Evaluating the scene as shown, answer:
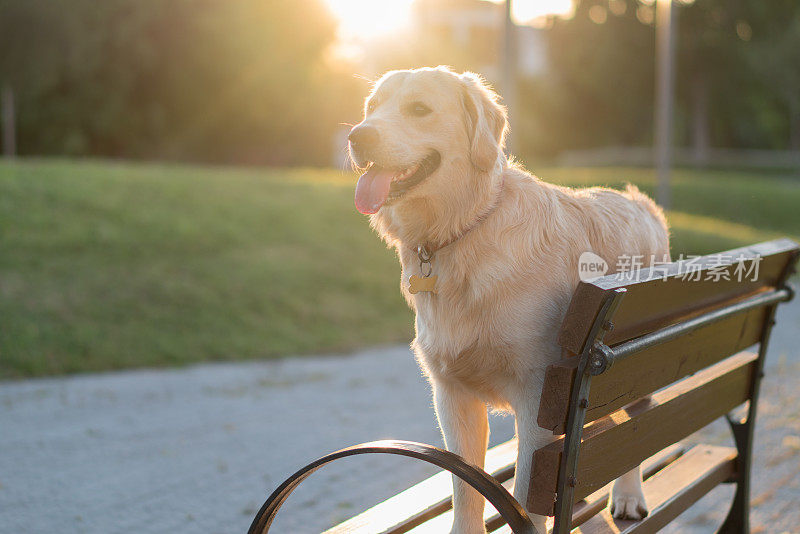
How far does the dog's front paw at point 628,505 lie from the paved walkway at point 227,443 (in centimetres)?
110

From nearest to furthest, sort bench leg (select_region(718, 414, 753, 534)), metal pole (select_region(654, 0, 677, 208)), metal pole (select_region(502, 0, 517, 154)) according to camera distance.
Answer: bench leg (select_region(718, 414, 753, 534))
metal pole (select_region(502, 0, 517, 154))
metal pole (select_region(654, 0, 677, 208))

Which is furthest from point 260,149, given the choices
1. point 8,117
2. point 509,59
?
point 509,59

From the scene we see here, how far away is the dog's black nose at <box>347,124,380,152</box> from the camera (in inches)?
108

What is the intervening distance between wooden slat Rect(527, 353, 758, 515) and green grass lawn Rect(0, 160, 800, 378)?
14.3ft

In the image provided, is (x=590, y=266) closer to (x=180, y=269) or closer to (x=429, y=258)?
(x=429, y=258)

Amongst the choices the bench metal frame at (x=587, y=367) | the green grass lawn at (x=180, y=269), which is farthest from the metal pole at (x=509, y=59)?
the bench metal frame at (x=587, y=367)

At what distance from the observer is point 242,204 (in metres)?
12.4

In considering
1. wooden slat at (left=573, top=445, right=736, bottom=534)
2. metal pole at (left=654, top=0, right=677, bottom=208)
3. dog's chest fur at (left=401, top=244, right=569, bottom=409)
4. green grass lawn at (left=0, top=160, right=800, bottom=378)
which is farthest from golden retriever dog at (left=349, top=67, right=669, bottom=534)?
metal pole at (left=654, top=0, right=677, bottom=208)

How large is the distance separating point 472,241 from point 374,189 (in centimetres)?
38

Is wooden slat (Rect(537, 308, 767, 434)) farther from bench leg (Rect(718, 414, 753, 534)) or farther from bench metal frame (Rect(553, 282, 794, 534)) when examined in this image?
bench leg (Rect(718, 414, 753, 534))

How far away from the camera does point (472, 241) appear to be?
268cm

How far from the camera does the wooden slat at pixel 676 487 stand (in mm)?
2992

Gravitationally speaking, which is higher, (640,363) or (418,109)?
(418,109)

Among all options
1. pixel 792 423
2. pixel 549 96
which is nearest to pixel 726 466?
→ pixel 792 423
